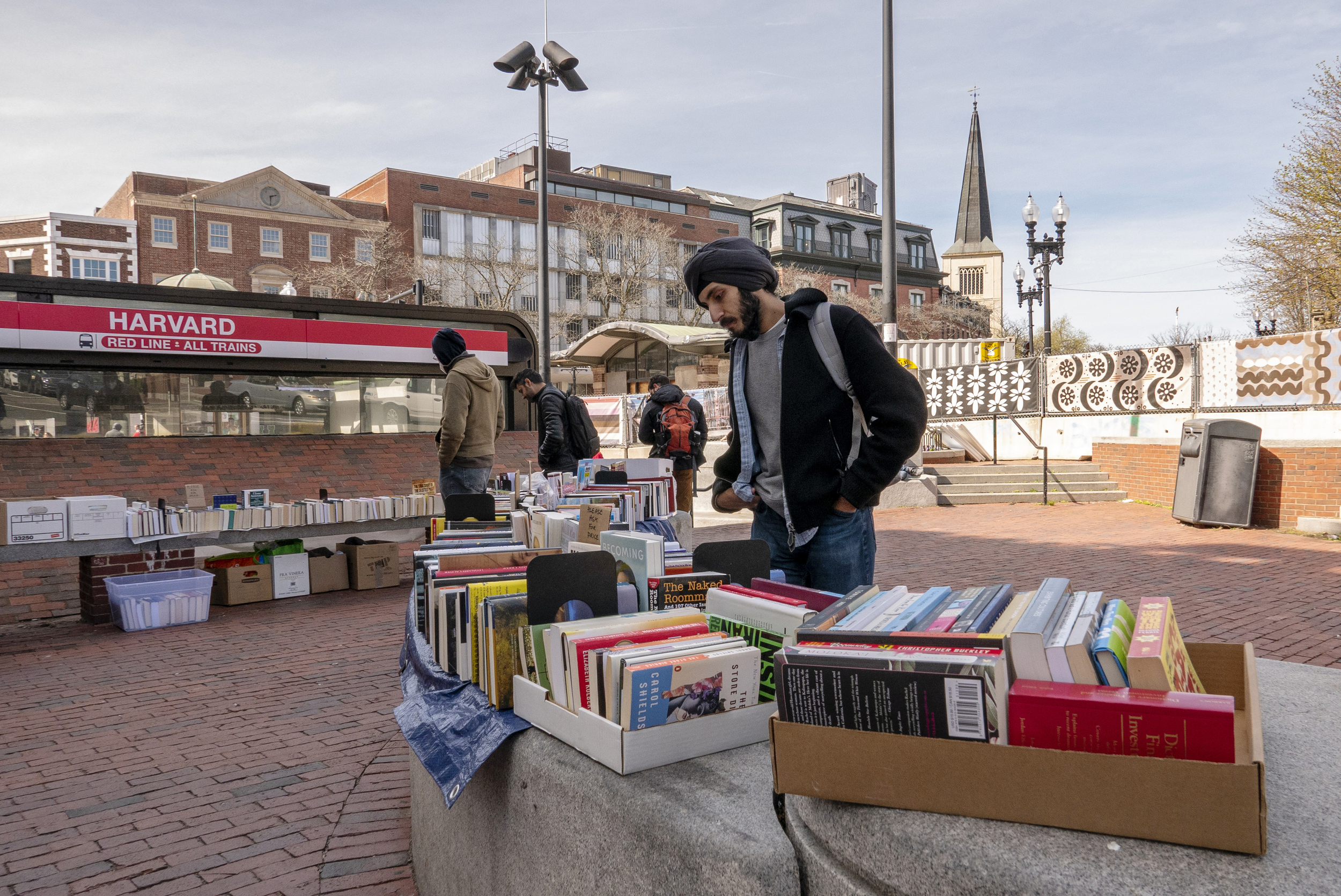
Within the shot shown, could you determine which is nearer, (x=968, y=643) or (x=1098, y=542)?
(x=968, y=643)

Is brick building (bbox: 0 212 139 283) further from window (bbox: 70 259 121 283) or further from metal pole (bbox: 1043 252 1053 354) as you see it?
metal pole (bbox: 1043 252 1053 354)

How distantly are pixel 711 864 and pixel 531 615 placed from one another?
0.89m

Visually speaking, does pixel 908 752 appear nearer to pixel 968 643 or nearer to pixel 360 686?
pixel 968 643

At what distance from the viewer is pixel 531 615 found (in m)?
2.23

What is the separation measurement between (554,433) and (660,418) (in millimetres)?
2044

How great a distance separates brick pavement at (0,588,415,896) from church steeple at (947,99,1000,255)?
8031 centimetres

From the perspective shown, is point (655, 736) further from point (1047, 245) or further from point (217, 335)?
point (1047, 245)

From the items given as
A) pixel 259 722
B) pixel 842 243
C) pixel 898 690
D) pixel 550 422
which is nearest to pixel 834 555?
pixel 898 690

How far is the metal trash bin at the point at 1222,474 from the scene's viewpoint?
1138 centimetres

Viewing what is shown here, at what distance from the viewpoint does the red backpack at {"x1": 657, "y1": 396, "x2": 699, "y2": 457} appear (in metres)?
9.81

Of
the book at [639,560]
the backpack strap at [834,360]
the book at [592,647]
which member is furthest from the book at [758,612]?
the backpack strap at [834,360]

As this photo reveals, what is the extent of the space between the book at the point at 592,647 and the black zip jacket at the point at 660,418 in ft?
24.4

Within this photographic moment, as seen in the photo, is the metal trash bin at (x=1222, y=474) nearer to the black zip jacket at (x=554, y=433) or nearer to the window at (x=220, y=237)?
the black zip jacket at (x=554, y=433)

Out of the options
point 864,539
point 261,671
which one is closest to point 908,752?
point 864,539
